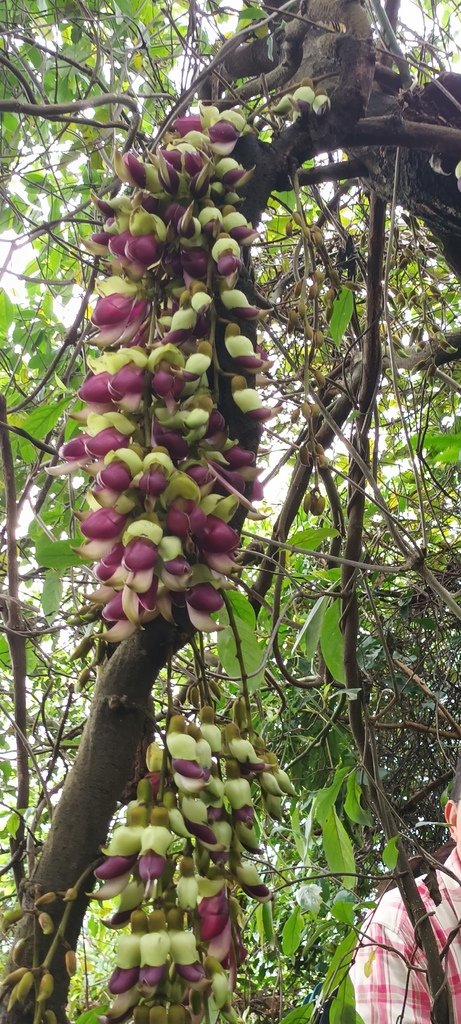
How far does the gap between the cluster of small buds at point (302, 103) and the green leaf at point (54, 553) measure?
0.44 meters

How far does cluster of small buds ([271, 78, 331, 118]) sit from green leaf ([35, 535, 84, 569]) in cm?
44

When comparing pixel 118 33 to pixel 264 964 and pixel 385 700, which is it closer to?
pixel 385 700

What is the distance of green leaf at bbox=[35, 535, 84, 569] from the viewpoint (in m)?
0.59

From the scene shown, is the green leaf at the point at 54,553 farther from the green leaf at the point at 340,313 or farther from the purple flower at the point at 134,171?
the green leaf at the point at 340,313

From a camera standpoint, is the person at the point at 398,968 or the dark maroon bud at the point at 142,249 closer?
the dark maroon bud at the point at 142,249

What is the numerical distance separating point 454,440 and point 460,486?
1.43m

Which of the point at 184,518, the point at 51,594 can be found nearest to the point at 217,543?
the point at 184,518

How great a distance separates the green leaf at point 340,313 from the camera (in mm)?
921

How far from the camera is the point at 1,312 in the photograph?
1.22 metres

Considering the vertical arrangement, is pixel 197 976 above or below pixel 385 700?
below

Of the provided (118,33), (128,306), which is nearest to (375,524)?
(118,33)

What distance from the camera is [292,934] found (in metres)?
1.01

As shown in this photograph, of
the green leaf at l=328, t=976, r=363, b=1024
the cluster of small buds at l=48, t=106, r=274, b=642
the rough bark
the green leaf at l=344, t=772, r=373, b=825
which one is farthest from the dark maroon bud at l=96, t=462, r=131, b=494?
the green leaf at l=344, t=772, r=373, b=825

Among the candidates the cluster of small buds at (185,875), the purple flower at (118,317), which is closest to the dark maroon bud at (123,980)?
Answer: the cluster of small buds at (185,875)
